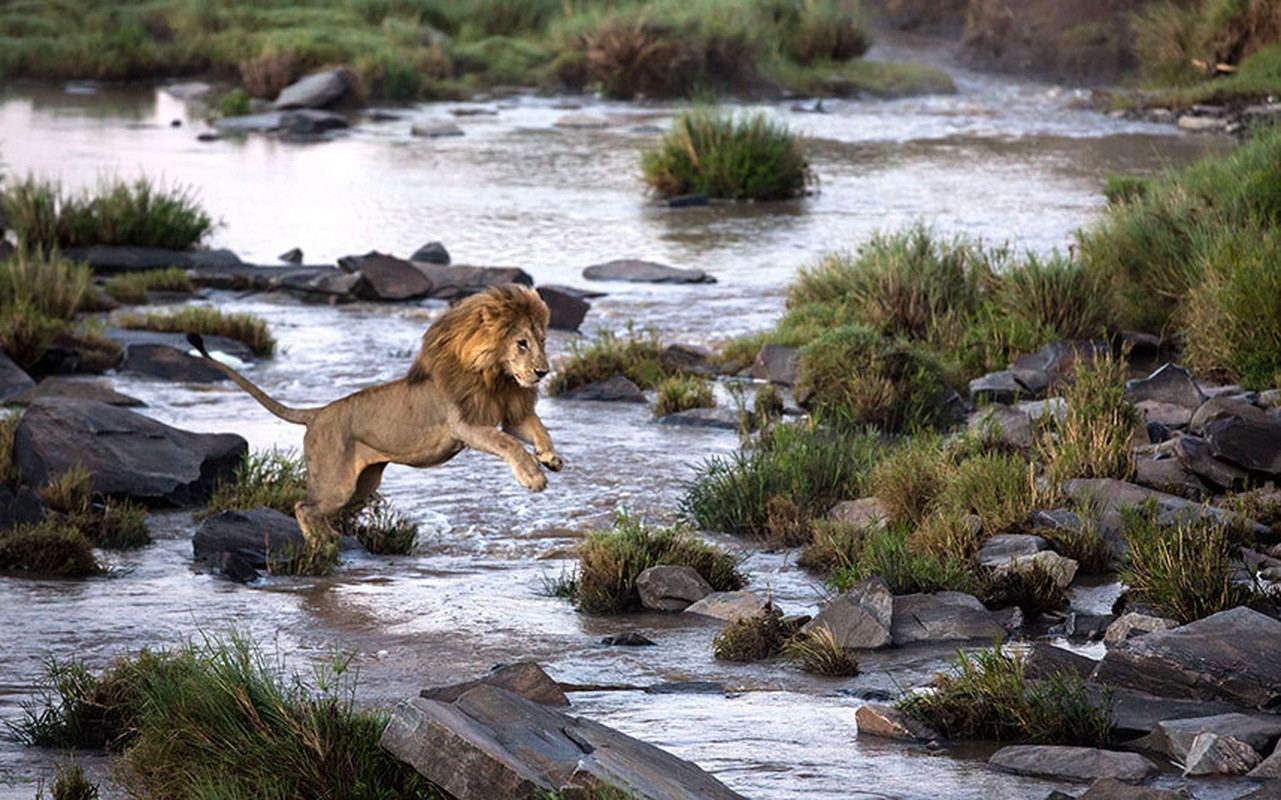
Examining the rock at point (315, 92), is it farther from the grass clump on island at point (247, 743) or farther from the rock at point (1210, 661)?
the rock at point (1210, 661)

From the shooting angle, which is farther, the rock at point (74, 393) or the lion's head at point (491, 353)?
the rock at point (74, 393)

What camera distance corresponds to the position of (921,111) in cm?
3344

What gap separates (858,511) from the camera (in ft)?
31.0

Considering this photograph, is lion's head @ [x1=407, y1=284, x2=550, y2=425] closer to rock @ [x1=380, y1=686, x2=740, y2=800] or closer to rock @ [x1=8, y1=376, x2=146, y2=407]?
rock @ [x1=380, y1=686, x2=740, y2=800]

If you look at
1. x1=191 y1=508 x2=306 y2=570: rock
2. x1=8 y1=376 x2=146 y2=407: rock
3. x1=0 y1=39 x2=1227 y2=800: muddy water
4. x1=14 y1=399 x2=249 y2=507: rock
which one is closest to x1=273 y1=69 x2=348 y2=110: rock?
x1=0 y1=39 x2=1227 y2=800: muddy water

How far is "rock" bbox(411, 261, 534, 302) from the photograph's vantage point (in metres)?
17.0

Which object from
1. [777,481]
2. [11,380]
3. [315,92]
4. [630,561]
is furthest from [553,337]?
[315,92]

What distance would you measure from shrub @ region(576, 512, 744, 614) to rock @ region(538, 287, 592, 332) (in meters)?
6.95

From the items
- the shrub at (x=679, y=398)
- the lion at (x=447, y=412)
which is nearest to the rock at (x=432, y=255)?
the shrub at (x=679, y=398)

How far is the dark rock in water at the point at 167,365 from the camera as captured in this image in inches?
556

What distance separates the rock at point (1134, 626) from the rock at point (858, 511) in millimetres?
2108

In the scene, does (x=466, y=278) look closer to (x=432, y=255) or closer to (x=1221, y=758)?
(x=432, y=255)

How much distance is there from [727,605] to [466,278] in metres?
9.72

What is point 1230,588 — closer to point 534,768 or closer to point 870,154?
point 534,768
